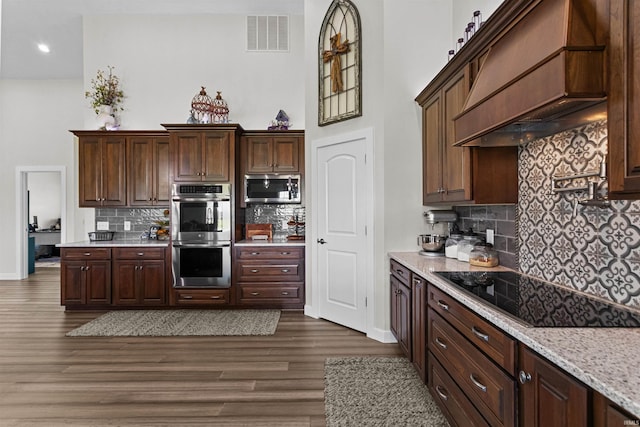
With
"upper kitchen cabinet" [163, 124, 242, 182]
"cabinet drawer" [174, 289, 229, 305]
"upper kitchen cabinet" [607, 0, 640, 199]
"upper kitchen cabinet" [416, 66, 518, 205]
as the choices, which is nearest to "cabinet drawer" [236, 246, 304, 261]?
"cabinet drawer" [174, 289, 229, 305]

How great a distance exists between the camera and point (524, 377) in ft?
4.36

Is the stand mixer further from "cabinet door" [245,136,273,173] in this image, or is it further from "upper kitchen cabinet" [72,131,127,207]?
"upper kitchen cabinet" [72,131,127,207]

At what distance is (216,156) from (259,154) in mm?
583

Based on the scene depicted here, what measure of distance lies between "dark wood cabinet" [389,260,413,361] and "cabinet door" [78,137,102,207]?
410 cm

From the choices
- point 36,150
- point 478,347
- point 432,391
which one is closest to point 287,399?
point 432,391

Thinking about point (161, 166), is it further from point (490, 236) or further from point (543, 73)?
point (543, 73)

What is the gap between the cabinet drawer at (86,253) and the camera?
485 centimetres

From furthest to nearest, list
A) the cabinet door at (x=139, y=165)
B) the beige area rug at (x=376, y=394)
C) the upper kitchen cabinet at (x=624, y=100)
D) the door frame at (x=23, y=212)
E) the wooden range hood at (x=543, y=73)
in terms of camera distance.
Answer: the door frame at (x=23, y=212) < the cabinet door at (x=139, y=165) < the beige area rug at (x=376, y=394) < the wooden range hood at (x=543, y=73) < the upper kitchen cabinet at (x=624, y=100)

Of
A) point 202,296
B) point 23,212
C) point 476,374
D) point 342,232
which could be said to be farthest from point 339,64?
point 23,212

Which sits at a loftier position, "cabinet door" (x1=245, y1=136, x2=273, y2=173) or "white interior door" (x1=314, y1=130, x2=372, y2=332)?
"cabinet door" (x1=245, y1=136, x2=273, y2=173)

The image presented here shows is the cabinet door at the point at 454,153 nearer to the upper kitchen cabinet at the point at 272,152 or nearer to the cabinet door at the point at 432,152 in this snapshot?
the cabinet door at the point at 432,152

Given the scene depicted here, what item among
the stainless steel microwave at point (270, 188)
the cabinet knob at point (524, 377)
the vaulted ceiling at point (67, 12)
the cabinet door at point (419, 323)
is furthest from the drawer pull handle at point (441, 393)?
the vaulted ceiling at point (67, 12)

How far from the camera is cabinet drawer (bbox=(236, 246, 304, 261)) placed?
4.80 m

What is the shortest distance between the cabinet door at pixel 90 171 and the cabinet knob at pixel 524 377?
5350 mm
